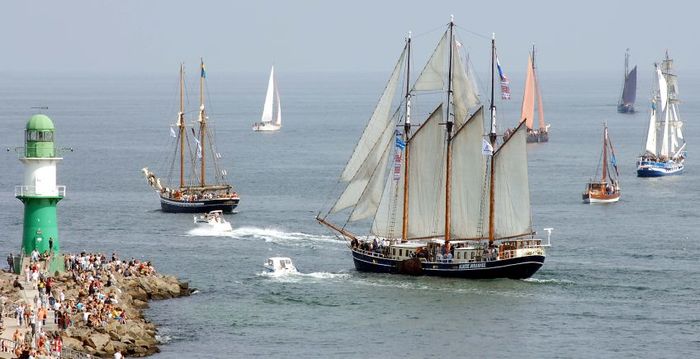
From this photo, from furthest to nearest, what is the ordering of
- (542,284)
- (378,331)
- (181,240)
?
(181,240), (542,284), (378,331)

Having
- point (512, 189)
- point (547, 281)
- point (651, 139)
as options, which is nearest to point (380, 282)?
point (547, 281)

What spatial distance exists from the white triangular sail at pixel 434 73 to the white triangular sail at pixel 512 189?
4.68m

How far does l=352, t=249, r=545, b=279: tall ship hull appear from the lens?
75.6 meters

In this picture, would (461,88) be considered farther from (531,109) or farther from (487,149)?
(531,109)

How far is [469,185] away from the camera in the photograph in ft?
260

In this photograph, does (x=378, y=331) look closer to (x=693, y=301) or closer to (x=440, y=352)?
(x=440, y=352)

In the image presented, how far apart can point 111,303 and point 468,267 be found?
21180 millimetres

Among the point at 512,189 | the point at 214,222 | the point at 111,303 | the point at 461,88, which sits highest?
the point at 461,88

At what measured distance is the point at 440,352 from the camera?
2376 inches

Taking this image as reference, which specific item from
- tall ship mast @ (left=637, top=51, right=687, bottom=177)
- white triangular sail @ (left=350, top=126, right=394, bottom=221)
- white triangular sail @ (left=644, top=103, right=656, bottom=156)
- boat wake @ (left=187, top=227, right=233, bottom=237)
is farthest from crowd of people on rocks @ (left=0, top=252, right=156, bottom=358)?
white triangular sail @ (left=644, top=103, right=656, bottom=156)

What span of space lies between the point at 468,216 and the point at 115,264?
18.8m

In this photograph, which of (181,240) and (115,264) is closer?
(115,264)

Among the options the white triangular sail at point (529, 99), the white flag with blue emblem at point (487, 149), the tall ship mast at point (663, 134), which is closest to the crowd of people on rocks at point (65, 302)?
the white flag with blue emblem at point (487, 149)

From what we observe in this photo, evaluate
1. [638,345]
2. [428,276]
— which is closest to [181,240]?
[428,276]
